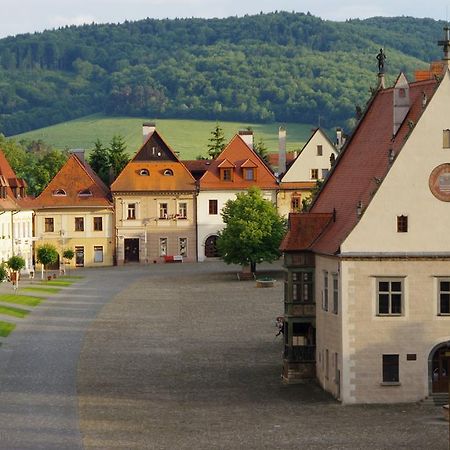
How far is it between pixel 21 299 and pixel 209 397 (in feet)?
129

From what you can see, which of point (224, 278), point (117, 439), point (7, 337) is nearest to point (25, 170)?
point (224, 278)

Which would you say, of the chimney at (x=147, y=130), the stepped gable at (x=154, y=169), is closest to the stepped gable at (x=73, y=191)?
the stepped gable at (x=154, y=169)

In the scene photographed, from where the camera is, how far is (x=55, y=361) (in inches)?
2375

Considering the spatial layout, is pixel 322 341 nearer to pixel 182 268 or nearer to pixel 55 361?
pixel 55 361

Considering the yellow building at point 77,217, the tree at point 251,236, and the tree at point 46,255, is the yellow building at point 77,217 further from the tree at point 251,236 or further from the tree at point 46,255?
the tree at point 251,236

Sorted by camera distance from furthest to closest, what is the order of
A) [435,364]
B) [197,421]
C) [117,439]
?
[435,364] < [197,421] < [117,439]

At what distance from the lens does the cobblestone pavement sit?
1688 inches

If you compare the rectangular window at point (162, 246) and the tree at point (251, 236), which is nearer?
the tree at point (251, 236)

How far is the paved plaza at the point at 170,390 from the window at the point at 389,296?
→ 10.7 ft

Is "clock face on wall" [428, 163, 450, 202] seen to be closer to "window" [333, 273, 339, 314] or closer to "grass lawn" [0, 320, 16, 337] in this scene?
"window" [333, 273, 339, 314]

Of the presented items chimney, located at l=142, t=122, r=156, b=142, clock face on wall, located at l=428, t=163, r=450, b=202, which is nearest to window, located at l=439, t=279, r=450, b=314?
clock face on wall, located at l=428, t=163, r=450, b=202

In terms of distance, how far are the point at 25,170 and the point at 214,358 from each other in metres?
110

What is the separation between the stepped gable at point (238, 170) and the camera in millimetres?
123875

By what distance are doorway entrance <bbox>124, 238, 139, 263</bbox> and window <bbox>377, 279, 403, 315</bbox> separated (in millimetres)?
75358
